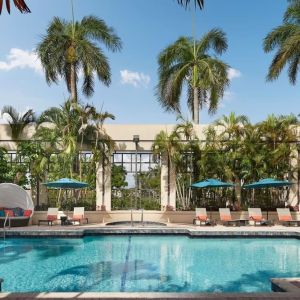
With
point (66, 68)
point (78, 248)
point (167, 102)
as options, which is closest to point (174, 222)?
point (78, 248)

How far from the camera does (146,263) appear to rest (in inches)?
408

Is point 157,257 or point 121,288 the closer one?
point 121,288

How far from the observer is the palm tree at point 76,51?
70.1 ft

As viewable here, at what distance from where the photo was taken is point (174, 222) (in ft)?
59.3

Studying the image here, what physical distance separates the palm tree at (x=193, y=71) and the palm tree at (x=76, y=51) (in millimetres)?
3370

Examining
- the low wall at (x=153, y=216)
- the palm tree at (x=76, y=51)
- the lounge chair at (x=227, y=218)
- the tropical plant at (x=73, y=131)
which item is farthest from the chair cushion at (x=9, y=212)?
the lounge chair at (x=227, y=218)

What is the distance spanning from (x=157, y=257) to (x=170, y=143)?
7865mm

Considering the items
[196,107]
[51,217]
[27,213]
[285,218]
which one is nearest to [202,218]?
[285,218]

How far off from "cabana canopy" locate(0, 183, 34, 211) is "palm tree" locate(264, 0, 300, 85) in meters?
13.0

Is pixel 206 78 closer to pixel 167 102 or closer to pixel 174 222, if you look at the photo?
pixel 167 102

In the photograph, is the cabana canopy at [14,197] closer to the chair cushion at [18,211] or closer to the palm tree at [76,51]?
the chair cushion at [18,211]

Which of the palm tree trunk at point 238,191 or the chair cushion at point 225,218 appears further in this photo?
the palm tree trunk at point 238,191

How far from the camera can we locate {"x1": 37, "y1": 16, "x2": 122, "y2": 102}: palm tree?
842 inches

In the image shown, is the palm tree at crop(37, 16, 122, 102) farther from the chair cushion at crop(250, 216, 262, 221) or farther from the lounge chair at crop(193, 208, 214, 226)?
the chair cushion at crop(250, 216, 262, 221)
